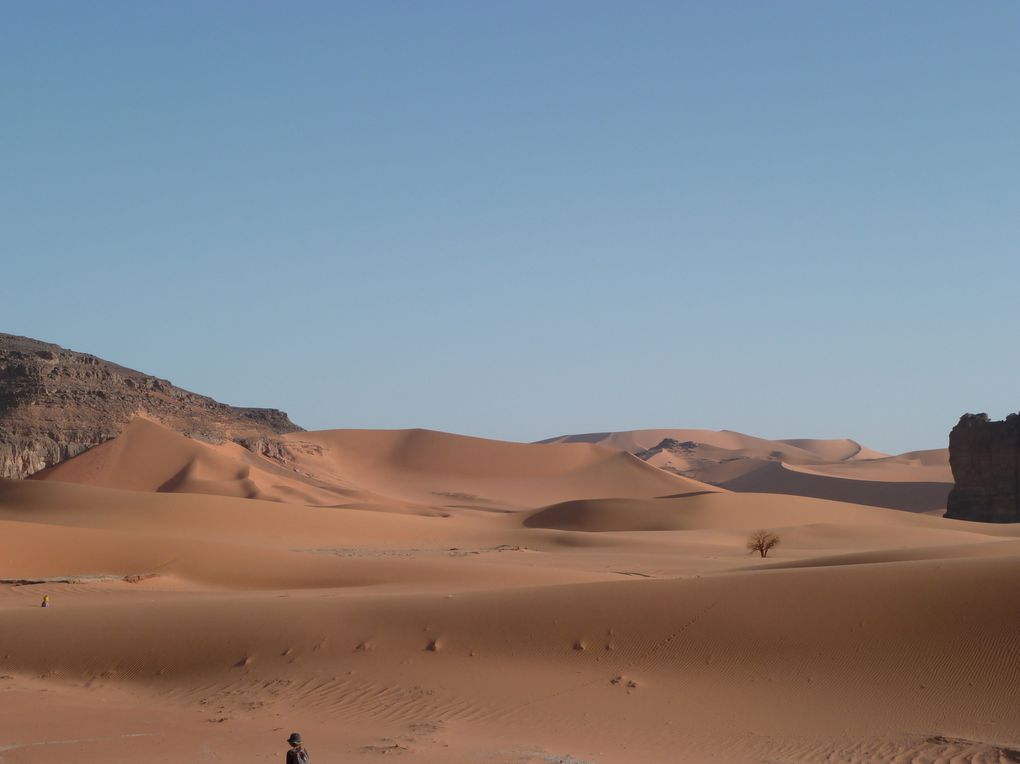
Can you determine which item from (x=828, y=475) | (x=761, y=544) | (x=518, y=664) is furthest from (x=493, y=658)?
(x=828, y=475)

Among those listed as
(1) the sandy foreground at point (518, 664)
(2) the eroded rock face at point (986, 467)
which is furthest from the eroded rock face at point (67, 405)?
(2) the eroded rock face at point (986, 467)

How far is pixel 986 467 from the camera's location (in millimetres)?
49656

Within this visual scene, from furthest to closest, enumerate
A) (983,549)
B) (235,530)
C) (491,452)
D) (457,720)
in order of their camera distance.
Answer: (491,452), (235,530), (983,549), (457,720)

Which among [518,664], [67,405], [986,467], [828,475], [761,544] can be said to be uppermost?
[67,405]

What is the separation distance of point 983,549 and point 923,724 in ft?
54.6

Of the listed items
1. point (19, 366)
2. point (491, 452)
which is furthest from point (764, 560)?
point (491, 452)

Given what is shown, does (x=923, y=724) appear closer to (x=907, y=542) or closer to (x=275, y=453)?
(x=907, y=542)

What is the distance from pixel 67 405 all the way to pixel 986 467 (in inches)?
1729

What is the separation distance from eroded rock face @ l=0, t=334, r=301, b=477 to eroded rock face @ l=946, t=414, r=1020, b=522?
4062 centimetres

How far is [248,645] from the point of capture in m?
15.0

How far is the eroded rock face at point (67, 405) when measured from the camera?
5172 cm

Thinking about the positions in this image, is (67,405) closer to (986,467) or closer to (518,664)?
(986,467)

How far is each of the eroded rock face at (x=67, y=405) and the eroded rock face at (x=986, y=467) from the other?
40.6 meters

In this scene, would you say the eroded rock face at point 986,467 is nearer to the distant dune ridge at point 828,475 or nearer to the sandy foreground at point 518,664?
the sandy foreground at point 518,664
